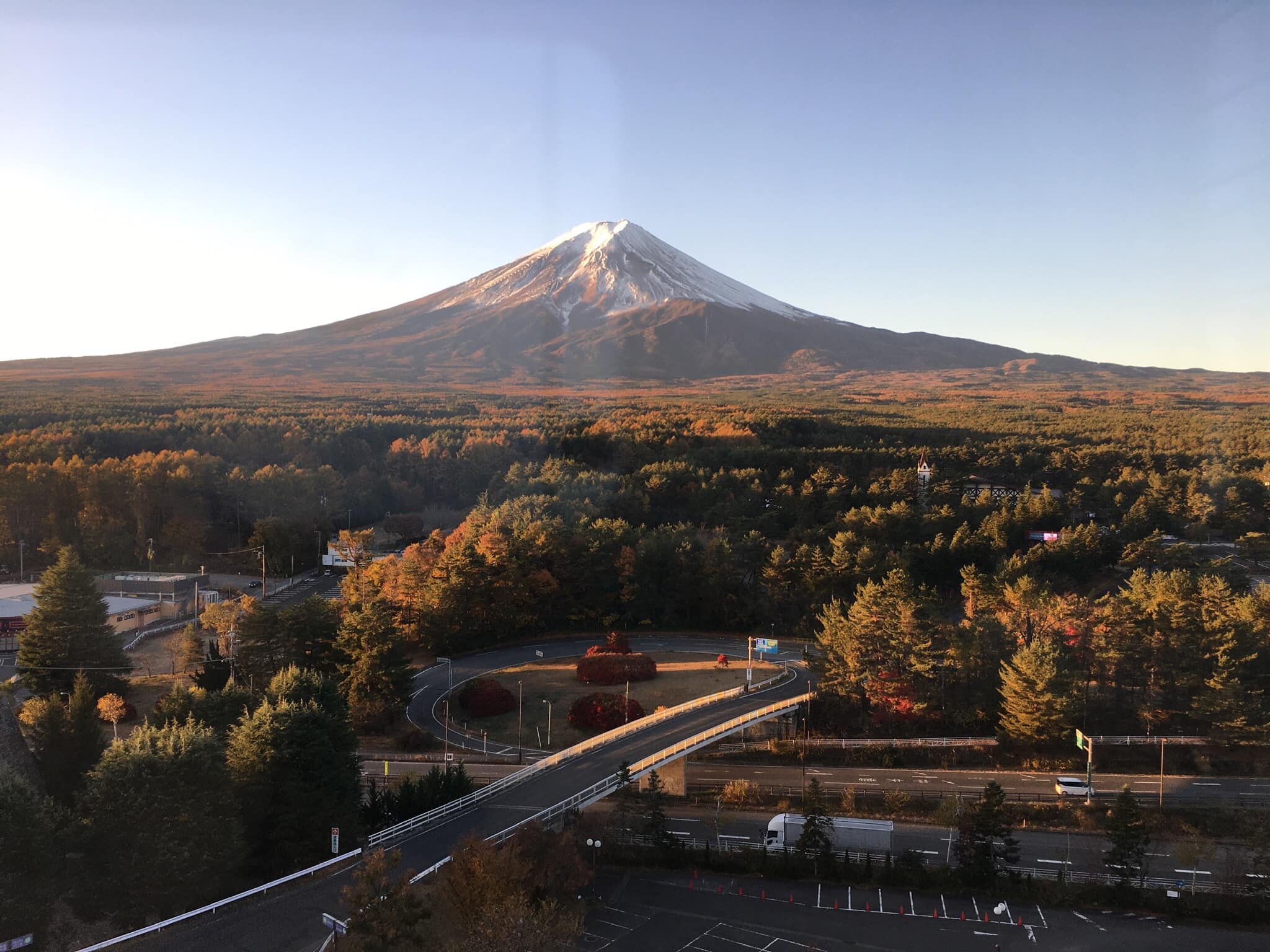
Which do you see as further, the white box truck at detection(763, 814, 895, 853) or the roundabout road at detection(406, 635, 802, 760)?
the roundabout road at detection(406, 635, 802, 760)

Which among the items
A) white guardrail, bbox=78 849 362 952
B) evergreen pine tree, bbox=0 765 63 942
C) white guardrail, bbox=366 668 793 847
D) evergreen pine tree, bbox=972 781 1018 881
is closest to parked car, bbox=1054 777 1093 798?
evergreen pine tree, bbox=972 781 1018 881

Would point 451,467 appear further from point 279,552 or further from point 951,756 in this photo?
point 951,756

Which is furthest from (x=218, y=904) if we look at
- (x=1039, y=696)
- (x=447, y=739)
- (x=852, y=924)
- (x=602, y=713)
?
(x=1039, y=696)

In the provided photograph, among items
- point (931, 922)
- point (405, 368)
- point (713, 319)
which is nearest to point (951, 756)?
point (931, 922)

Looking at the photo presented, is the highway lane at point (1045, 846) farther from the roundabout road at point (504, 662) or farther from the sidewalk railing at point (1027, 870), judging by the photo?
the roundabout road at point (504, 662)

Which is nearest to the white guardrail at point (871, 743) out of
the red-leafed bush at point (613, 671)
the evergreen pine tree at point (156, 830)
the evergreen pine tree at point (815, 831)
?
the red-leafed bush at point (613, 671)

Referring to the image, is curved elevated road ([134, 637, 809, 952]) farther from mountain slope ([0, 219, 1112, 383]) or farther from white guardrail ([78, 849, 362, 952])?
mountain slope ([0, 219, 1112, 383])
